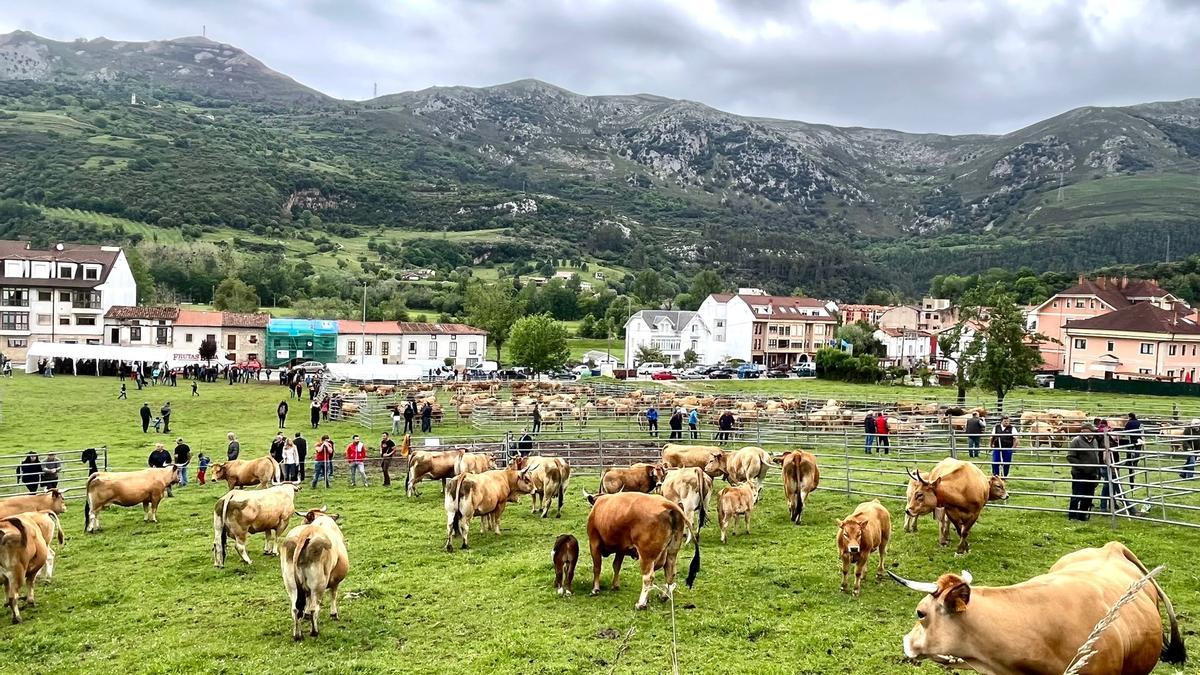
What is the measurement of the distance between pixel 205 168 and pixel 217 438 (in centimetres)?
18798

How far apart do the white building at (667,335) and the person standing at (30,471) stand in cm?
8033

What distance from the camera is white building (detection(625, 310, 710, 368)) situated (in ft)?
328

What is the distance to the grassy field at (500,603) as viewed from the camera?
9.45m

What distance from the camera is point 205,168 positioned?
636 ft

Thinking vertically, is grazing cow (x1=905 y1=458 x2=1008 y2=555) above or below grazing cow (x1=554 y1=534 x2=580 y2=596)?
above

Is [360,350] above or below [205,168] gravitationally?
below

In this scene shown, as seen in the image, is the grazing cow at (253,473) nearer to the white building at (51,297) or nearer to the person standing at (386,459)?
the person standing at (386,459)

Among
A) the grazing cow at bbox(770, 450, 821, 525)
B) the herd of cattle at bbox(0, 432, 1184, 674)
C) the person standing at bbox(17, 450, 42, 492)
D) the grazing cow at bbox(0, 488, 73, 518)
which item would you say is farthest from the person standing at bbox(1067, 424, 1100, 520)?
the person standing at bbox(17, 450, 42, 492)

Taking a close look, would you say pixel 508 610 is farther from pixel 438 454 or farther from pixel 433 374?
pixel 433 374

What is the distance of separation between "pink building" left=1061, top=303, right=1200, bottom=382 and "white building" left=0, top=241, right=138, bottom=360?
82.4 metres

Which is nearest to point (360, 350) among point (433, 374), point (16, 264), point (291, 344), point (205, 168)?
point (291, 344)

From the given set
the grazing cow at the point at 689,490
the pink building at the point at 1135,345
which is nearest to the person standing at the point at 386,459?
the grazing cow at the point at 689,490

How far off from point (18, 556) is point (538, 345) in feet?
200

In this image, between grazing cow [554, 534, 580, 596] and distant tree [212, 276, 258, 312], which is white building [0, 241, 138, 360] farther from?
grazing cow [554, 534, 580, 596]
